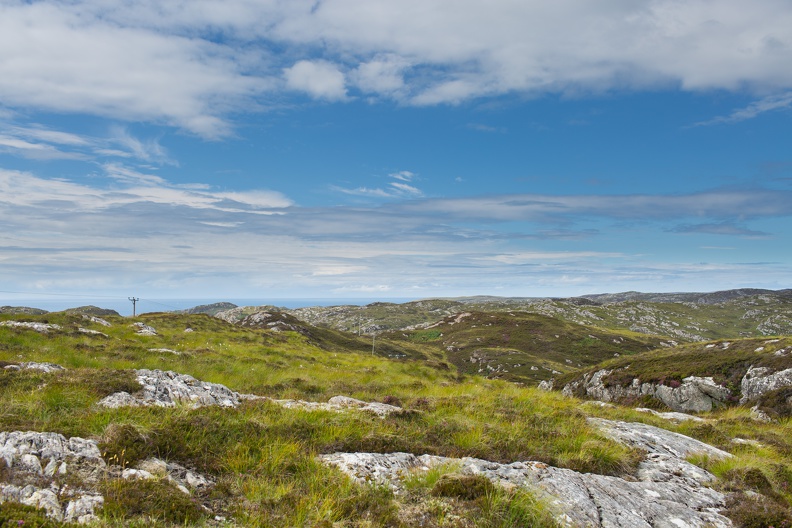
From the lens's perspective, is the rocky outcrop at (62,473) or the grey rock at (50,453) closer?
the rocky outcrop at (62,473)

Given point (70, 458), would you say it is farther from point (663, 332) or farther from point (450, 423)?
point (663, 332)

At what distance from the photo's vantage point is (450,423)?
10422 millimetres

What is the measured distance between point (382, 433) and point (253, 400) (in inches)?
169

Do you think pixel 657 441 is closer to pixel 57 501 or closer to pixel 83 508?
pixel 83 508

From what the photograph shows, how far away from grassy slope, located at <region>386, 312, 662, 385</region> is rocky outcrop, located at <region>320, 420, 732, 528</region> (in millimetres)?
64854

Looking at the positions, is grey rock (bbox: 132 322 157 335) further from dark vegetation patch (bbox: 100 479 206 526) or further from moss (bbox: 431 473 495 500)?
moss (bbox: 431 473 495 500)

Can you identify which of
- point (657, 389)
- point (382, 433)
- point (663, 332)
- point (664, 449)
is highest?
point (382, 433)

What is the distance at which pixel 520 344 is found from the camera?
10931 centimetres

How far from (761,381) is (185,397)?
32.5 m

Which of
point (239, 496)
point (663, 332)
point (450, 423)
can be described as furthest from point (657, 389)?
point (663, 332)

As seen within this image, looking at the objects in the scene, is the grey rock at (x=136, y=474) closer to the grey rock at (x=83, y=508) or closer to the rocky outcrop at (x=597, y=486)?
the grey rock at (x=83, y=508)

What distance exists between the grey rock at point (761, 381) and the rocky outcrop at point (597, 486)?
73.1 feet

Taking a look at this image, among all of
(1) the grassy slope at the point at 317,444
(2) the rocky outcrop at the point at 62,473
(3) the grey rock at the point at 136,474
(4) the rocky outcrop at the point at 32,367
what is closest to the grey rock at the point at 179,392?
(1) the grassy slope at the point at 317,444

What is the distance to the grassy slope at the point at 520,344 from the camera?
83375mm
